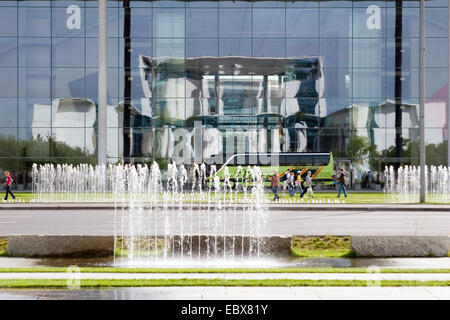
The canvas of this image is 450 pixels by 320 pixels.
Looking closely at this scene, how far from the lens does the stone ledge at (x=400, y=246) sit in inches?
440

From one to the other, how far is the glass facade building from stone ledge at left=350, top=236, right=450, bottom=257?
3011 cm

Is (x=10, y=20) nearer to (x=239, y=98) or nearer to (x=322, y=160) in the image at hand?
(x=239, y=98)

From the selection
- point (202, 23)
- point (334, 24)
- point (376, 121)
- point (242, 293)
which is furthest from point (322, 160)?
point (242, 293)

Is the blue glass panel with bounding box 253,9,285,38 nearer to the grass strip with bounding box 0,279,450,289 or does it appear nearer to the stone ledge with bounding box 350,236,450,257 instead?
the stone ledge with bounding box 350,236,450,257

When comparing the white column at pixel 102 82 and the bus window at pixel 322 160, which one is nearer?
the white column at pixel 102 82

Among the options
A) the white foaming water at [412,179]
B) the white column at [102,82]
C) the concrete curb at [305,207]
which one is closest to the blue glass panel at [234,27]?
the white column at [102,82]

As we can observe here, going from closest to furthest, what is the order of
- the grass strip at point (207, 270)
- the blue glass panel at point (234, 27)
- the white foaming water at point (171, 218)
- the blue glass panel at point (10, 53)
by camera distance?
the grass strip at point (207, 270) → the white foaming water at point (171, 218) → the blue glass panel at point (10, 53) → the blue glass panel at point (234, 27)

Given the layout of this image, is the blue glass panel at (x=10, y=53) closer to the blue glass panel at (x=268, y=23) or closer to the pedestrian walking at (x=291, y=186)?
the blue glass panel at (x=268, y=23)

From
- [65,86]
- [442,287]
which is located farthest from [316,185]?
[442,287]

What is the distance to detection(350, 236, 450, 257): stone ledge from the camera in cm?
1118

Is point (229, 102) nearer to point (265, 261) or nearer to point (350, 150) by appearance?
point (350, 150)

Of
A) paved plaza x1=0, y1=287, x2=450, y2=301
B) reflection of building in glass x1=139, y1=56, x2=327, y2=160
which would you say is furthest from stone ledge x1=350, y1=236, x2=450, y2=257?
reflection of building in glass x1=139, y1=56, x2=327, y2=160

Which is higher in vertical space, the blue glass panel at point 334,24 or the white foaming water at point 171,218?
the blue glass panel at point 334,24

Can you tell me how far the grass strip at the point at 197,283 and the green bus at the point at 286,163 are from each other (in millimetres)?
32800
